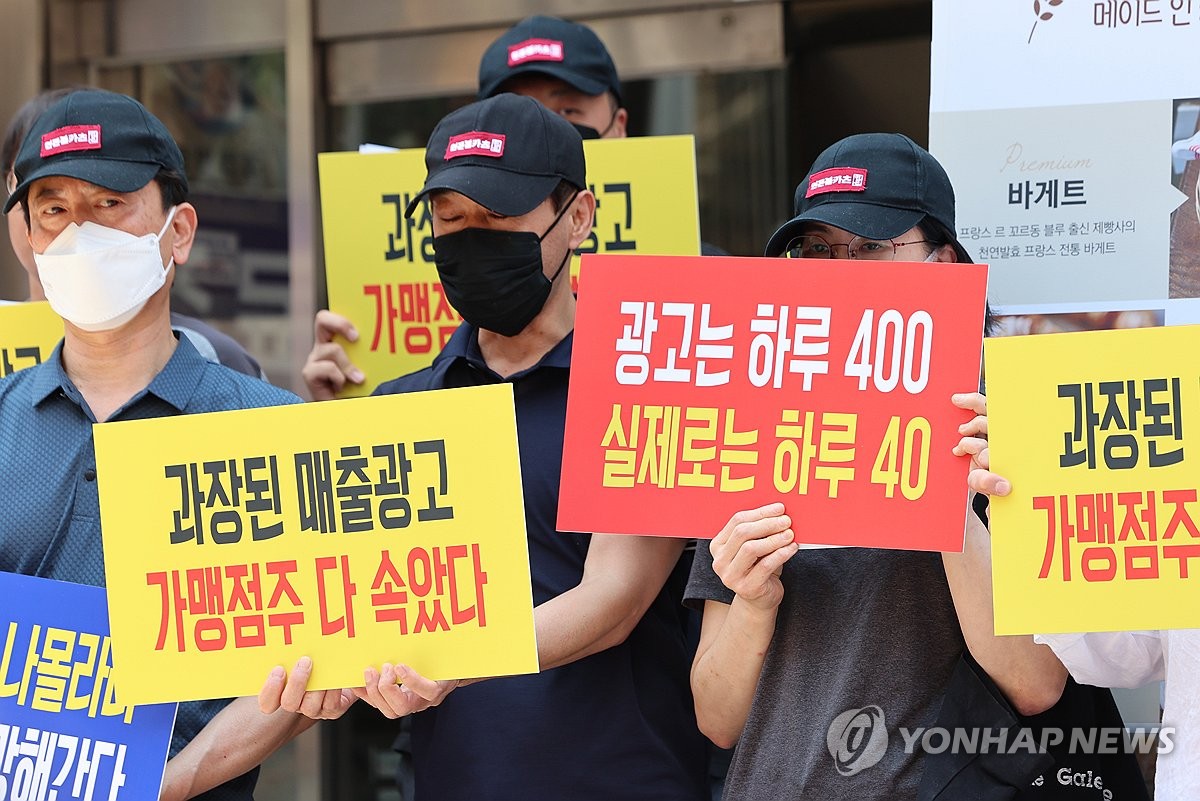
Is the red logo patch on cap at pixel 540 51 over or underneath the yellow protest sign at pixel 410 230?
over

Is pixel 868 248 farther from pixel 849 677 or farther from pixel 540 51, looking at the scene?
pixel 540 51

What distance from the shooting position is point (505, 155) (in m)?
2.84

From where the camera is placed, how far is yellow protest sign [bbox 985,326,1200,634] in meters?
2.17

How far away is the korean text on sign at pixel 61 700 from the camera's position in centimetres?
250

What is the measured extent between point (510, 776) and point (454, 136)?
3.80ft

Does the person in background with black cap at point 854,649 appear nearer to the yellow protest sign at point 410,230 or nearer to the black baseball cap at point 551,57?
the yellow protest sign at point 410,230

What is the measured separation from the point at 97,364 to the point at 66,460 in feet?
0.63

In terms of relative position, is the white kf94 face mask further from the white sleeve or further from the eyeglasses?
the white sleeve

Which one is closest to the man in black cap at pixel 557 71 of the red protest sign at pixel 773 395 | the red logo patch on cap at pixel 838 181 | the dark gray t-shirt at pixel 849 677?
the red logo patch on cap at pixel 838 181

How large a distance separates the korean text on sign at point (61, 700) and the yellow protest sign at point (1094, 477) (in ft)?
4.45

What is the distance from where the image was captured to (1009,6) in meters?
2.89

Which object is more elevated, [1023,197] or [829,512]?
[1023,197]

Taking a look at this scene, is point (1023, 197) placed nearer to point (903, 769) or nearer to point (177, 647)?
point (903, 769)

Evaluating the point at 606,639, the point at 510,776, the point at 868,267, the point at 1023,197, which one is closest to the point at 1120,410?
the point at 868,267
